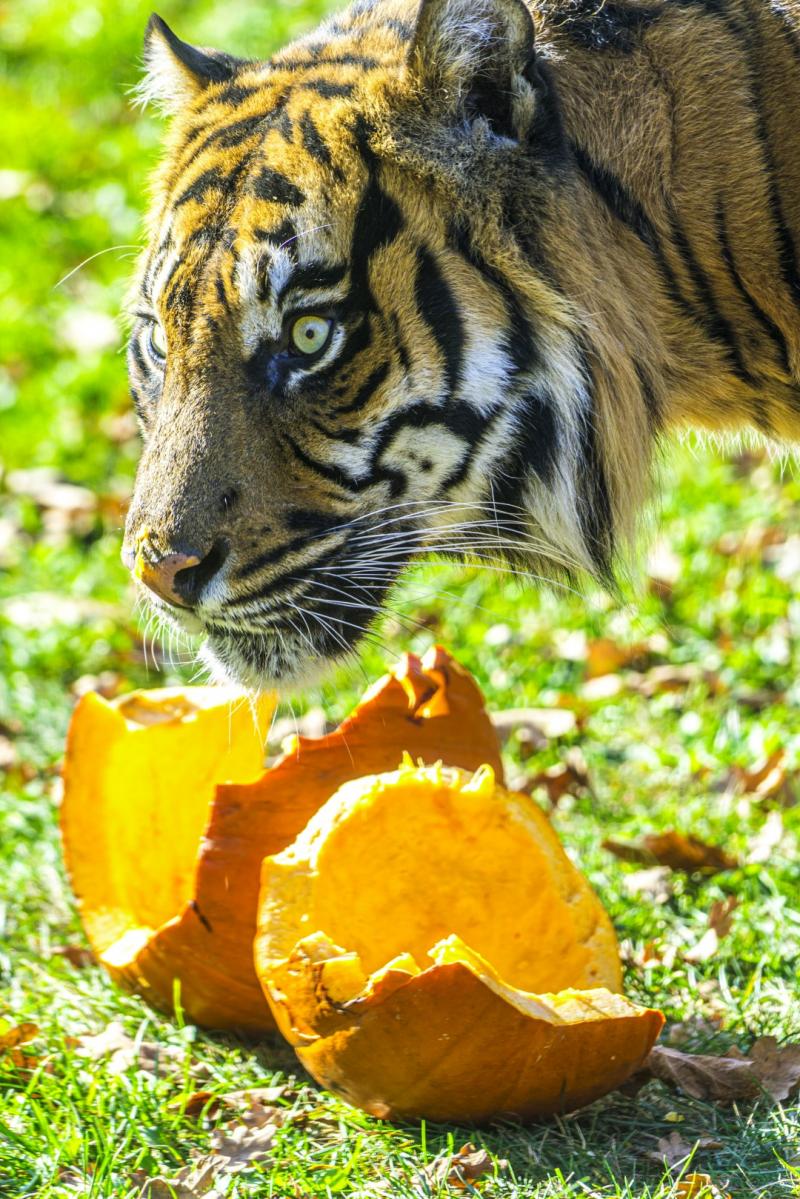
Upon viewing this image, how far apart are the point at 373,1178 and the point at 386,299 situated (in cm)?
183

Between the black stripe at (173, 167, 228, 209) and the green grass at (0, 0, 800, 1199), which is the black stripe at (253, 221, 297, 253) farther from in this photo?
the green grass at (0, 0, 800, 1199)

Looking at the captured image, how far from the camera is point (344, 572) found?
3346mm

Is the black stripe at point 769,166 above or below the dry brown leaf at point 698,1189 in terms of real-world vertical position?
above

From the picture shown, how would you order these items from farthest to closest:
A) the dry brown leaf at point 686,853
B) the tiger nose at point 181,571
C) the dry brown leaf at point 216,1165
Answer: the dry brown leaf at point 686,853 < the tiger nose at point 181,571 < the dry brown leaf at point 216,1165

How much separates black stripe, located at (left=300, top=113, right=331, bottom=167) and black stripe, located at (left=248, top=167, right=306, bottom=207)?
0.09m

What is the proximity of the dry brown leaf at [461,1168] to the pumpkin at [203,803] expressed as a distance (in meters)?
0.68

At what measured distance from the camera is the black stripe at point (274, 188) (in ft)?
10.7

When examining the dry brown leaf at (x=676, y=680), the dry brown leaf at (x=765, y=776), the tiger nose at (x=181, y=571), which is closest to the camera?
the tiger nose at (x=181, y=571)

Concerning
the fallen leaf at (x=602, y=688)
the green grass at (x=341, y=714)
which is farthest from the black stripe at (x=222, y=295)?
the fallen leaf at (x=602, y=688)

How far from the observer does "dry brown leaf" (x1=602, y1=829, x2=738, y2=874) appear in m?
4.05

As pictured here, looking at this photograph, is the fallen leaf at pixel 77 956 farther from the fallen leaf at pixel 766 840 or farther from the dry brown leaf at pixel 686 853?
the fallen leaf at pixel 766 840

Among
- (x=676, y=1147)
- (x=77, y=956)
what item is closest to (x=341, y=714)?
(x=77, y=956)

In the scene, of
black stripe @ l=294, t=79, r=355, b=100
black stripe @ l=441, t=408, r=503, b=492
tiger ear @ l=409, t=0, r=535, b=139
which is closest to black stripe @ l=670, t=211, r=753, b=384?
tiger ear @ l=409, t=0, r=535, b=139

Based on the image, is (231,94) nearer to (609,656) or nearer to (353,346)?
(353,346)
